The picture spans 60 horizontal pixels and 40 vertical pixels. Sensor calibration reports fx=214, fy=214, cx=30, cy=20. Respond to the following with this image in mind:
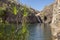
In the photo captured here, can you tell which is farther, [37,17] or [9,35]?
[37,17]

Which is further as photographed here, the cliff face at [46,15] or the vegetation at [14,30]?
the cliff face at [46,15]

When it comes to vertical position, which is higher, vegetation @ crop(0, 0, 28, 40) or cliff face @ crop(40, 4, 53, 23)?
vegetation @ crop(0, 0, 28, 40)

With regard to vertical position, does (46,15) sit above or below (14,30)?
below

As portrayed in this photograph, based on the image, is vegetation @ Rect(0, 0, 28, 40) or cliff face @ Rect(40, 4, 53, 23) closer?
vegetation @ Rect(0, 0, 28, 40)

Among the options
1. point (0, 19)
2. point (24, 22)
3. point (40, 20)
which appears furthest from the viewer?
point (40, 20)

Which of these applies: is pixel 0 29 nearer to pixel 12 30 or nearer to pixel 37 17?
pixel 12 30

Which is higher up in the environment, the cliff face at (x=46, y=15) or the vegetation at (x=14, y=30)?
the vegetation at (x=14, y=30)

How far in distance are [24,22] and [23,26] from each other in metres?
0.11

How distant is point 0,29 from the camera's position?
607 centimetres

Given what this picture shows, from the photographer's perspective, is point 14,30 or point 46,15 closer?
point 14,30

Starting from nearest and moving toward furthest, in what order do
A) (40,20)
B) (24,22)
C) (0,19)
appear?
(24,22) → (0,19) → (40,20)

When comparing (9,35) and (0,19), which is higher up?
(0,19)

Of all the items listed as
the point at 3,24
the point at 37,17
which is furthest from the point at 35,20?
the point at 3,24

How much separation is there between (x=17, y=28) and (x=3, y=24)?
0.55 m
